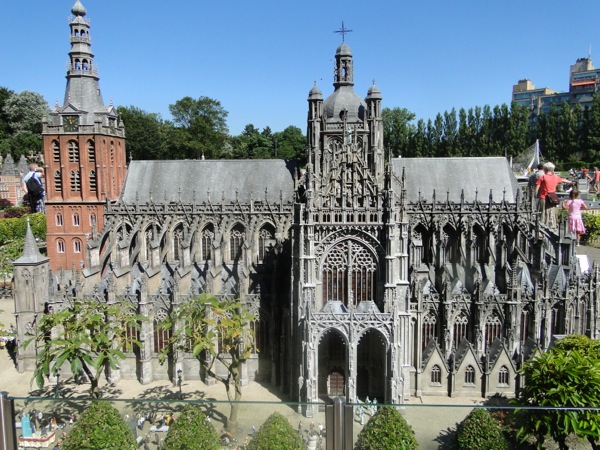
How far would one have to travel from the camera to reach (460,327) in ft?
128

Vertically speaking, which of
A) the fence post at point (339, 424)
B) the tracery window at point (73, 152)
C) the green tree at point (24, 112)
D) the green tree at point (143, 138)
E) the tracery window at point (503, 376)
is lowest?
the tracery window at point (503, 376)

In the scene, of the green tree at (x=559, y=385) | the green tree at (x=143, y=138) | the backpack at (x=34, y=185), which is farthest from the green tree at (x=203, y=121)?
the green tree at (x=559, y=385)

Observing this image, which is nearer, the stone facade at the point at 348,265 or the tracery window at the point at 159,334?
the stone facade at the point at 348,265

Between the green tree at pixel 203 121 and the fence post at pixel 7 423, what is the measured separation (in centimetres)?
9483

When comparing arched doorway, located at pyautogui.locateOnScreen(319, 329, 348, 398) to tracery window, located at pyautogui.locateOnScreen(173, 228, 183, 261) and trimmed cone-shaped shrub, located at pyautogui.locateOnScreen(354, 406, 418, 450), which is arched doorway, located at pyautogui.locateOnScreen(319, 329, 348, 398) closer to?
trimmed cone-shaped shrub, located at pyautogui.locateOnScreen(354, 406, 418, 450)

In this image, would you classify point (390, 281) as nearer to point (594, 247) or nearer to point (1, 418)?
point (1, 418)

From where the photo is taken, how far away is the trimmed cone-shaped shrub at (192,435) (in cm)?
1819

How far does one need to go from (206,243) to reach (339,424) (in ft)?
128

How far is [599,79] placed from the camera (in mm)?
168500

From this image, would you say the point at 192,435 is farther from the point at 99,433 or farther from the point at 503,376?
the point at 503,376

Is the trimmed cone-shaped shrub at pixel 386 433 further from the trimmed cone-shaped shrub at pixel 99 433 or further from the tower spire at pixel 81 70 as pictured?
the tower spire at pixel 81 70

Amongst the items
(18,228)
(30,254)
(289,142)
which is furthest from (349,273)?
(289,142)

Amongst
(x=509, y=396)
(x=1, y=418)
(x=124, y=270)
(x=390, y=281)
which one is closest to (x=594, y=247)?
(x=509, y=396)

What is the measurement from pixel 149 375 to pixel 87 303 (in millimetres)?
9471
